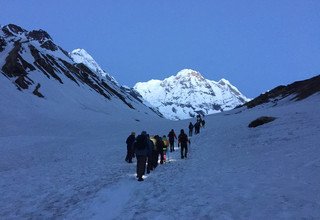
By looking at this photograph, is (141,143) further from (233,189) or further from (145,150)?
(233,189)

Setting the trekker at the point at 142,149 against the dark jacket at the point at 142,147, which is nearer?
the trekker at the point at 142,149

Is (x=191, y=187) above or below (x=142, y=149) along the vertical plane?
below

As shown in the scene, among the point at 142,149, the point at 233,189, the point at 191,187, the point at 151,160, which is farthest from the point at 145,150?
the point at 233,189

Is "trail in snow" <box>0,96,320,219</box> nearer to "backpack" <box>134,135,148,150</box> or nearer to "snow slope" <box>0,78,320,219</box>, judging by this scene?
"snow slope" <box>0,78,320,219</box>

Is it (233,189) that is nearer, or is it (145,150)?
(233,189)

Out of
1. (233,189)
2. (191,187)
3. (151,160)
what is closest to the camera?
(233,189)

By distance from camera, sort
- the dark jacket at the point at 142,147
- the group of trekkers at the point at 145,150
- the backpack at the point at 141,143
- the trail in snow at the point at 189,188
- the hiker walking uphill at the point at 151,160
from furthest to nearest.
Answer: the hiker walking uphill at the point at 151,160 < the backpack at the point at 141,143 < the dark jacket at the point at 142,147 < the group of trekkers at the point at 145,150 < the trail in snow at the point at 189,188

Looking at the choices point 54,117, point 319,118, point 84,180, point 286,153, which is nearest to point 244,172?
point 286,153

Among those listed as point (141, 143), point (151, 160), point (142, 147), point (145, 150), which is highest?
point (141, 143)

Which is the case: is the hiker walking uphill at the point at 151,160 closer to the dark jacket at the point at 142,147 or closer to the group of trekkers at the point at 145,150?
the group of trekkers at the point at 145,150

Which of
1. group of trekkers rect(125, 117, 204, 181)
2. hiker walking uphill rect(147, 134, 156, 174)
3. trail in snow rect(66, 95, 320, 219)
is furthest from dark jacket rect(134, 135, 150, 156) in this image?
trail in snow rect(66, 95, 320, 219)

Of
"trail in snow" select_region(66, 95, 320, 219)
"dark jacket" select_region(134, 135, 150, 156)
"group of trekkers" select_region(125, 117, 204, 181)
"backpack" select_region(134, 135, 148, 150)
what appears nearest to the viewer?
"trail in snow" select_region(66, 95, 320, 219)

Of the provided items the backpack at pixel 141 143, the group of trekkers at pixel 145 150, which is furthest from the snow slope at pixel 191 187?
the backpack at pixel 141 143

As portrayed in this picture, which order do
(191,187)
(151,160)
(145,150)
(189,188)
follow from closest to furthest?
(189,188)
(191,187)
(145,150)
(151,160)
